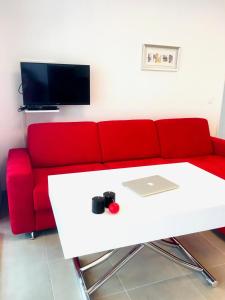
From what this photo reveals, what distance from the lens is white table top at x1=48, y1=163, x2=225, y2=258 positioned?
117 cm

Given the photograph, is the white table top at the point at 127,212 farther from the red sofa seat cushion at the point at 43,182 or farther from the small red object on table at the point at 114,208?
the red sofa seat cushion at the point at 43,182

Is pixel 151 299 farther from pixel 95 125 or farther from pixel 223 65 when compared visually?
pixel 223 65

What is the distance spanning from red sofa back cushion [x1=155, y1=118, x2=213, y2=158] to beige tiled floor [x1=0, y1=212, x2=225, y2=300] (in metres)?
1.12

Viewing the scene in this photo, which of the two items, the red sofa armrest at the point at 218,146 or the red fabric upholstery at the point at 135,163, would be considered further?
the red sofa armrest at the point at 218,146

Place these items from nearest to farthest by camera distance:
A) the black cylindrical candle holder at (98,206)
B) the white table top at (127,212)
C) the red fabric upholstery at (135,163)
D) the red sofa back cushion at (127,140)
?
1. the white table top at (127,212)
2. the black cylindrical candle holder at (98,206)
3. the red fabric upholstery at (135,163)
4. the red sofa back cushion at (127,140)

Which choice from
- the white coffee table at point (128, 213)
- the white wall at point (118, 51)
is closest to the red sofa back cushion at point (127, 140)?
the white wall at point (118, 51)

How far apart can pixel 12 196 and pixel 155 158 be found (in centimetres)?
158


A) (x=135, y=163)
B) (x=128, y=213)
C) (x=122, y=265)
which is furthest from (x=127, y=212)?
(x=135, y=163)

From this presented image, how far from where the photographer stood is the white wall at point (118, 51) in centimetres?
251

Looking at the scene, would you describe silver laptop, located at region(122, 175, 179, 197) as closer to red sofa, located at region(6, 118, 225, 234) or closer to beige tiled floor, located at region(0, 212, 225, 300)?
beige tiled floor, located at region(0, 212, 225, 300)

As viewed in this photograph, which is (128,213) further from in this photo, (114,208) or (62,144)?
(62,144)

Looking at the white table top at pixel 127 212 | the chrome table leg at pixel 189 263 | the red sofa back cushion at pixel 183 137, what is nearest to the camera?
the white table top at pixel 127 212

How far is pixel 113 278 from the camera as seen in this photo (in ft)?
5.55

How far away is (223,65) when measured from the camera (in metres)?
3.35
